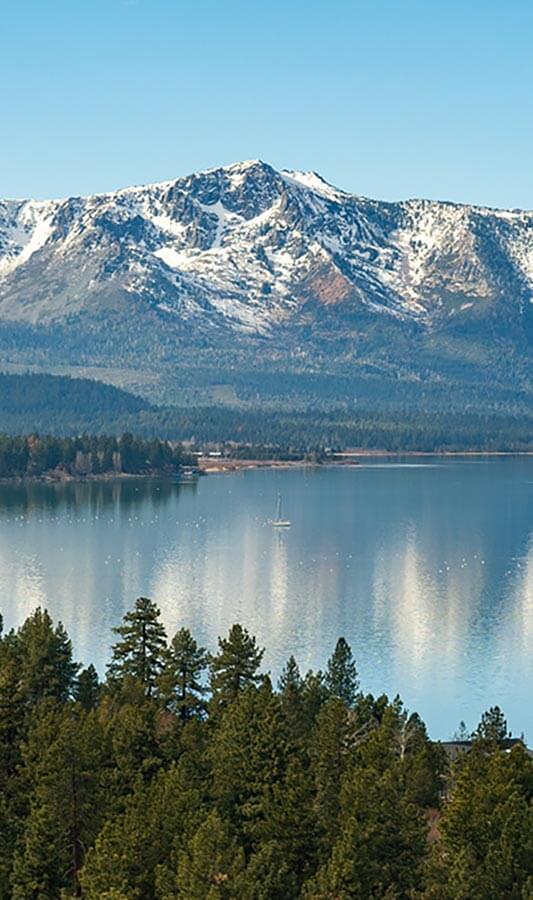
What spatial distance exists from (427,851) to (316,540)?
10935 cm

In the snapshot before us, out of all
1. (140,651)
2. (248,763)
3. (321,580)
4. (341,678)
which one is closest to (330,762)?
(248,763)

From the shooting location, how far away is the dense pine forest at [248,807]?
41531mm

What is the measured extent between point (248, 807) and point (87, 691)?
17629 millimetres

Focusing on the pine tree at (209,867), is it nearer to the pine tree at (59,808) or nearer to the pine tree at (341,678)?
the pine tree at (59,808)

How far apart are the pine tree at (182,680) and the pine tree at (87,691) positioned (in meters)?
3.33

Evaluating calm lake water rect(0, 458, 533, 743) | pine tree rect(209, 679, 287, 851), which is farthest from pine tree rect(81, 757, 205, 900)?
calm lake water rect(0, 458, 533, 743)

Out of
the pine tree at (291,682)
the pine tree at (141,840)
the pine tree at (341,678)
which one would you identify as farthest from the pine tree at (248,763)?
the pine tree at (341,678)

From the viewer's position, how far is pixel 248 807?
47.0m

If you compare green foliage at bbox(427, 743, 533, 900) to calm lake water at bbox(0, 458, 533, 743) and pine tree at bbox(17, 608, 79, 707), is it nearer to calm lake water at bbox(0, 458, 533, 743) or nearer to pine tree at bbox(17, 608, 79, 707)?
pine tree at bbox(17, 608, 79, 707)

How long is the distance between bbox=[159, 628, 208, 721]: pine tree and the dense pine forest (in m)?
1.95

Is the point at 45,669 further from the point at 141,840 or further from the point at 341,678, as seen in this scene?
the point at 141,840

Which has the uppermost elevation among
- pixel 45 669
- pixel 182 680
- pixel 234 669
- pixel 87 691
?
pixel 234 669

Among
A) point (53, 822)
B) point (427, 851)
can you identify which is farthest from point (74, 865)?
point (427, 851)

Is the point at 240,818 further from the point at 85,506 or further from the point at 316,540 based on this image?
the point at 85,506
